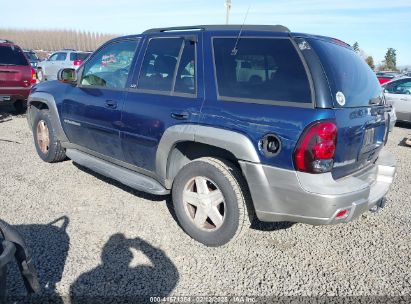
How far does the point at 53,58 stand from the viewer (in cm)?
1941

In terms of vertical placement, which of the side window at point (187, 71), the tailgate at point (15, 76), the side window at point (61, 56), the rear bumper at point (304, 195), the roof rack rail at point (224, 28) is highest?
the roof rack rail at point (224, 28)

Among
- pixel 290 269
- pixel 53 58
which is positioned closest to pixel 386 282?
pixel 290 269

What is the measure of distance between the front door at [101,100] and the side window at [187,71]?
2.46 feet

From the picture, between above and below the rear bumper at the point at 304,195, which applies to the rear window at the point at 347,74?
above

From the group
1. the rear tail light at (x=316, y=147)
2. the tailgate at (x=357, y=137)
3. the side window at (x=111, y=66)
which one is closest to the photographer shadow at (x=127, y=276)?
the rear tail light at (x=316, y=147)

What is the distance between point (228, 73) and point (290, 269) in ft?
5.58

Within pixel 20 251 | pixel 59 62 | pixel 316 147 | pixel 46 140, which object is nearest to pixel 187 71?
pixel 316 147

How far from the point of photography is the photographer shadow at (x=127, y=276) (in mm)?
2625

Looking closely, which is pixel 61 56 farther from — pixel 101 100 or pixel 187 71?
pixel 187 71

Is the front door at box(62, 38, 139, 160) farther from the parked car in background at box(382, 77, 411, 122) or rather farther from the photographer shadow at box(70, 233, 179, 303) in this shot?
the parked car in background at box(382, 77, 411, 122)

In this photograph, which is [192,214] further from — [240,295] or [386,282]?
[386,282]

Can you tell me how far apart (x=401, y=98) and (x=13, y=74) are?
32.9 ft

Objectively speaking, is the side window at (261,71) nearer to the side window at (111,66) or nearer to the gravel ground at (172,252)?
the side window at (111,66)

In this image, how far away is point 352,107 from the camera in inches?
113
